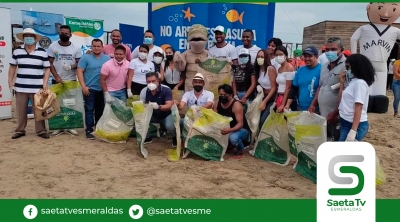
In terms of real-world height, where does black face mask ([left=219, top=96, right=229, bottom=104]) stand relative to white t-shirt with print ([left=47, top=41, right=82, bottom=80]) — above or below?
below

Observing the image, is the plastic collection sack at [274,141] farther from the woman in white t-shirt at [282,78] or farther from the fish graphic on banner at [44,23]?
the fish graphic on banner at [44,23]

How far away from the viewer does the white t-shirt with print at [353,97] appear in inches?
122

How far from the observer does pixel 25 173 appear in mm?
3795

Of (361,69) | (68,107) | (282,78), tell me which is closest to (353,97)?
(361,69)

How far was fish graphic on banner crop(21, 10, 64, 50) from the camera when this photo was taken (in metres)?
7.19

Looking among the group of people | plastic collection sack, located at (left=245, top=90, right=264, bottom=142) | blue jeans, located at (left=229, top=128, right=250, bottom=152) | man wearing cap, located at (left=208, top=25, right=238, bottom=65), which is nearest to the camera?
the group of people

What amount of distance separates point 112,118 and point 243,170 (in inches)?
79.9

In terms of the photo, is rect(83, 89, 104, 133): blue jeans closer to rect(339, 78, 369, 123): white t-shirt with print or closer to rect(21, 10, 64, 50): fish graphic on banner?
rect(21, 10, 64, 50): fish graphic on banner

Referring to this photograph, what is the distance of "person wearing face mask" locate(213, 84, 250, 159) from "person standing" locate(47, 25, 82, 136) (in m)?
2.31

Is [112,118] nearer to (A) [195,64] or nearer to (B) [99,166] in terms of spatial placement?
(B) [99,166]

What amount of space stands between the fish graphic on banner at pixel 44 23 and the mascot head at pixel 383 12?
6.25 m

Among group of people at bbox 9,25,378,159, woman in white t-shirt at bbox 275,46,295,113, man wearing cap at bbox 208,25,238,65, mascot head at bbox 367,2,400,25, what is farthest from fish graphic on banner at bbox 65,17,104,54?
mascot head at bbox 367,2,400,25

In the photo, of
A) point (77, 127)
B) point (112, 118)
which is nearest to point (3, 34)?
point (77, 127)

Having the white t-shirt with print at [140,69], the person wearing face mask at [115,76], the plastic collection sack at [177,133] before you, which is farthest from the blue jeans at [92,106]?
the plastic collection sack at [177,133]
